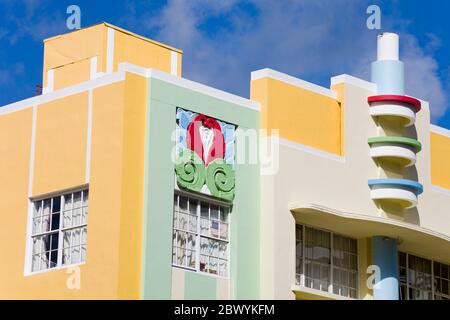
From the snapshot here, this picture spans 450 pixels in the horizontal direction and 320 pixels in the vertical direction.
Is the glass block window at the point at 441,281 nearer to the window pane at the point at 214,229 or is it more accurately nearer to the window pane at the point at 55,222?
the window pane at the point at 214,229

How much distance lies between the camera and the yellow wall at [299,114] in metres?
37.1

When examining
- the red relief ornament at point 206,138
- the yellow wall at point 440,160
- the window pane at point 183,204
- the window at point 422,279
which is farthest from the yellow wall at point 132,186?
the yellow wall at point 440,160

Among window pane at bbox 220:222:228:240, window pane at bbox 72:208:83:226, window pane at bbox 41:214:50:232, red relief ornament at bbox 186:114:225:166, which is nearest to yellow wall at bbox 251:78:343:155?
red relief ornament at bbox 186:114:225:166

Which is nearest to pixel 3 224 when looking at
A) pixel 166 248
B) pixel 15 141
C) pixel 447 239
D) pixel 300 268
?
pixel 15 141

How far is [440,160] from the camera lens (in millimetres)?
41875

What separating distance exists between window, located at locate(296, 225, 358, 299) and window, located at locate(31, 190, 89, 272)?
18.9 ft

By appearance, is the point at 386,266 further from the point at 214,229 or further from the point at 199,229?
the point at 199,229

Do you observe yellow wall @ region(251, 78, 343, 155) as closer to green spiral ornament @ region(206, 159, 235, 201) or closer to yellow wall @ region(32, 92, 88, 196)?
green spiral ornament @ region(206, 159, 235, 201)

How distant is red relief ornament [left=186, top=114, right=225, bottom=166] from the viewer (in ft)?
116

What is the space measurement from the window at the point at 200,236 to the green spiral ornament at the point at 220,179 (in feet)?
1.14

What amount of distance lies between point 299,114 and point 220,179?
10.5 ft

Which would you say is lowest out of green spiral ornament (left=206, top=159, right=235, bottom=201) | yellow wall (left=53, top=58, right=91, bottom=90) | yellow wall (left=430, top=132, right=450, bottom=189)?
green spiral ornament (left=206, top=159, right=235, bottom=201)
